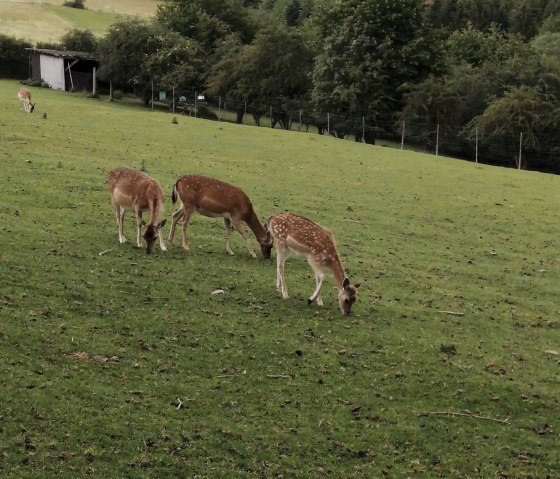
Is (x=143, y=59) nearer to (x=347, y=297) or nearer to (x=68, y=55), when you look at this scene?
(x=68, y=55)

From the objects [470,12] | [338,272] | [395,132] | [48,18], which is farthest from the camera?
[470,12]

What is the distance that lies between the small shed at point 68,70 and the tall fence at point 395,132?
5974mm

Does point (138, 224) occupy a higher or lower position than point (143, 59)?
lower

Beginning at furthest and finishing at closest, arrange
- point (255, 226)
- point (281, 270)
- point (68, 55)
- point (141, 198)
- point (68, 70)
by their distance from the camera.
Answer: point (68, 70) < point (68, 55) < point (255, 226) < point (141, 198) < point (281, 270)

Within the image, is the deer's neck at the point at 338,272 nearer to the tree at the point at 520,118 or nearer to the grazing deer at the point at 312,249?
the grazing deer at the point at 312,249

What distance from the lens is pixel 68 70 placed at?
60750 mm

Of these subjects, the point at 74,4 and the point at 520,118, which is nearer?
the point at 520,118

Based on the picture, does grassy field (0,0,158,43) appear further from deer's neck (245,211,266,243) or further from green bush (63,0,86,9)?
deer's neck (245,211,266,243)

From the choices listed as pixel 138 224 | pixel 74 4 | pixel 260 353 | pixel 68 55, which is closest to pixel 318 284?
pixel 260 353

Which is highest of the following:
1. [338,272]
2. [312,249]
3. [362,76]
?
[362,76]

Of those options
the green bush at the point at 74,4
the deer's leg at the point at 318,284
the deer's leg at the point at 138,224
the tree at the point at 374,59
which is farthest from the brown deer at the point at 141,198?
the green bush at the point at 74,4

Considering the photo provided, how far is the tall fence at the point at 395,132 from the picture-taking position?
45.6m

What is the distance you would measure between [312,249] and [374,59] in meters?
45.5

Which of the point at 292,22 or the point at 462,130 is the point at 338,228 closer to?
the point at 462,130
